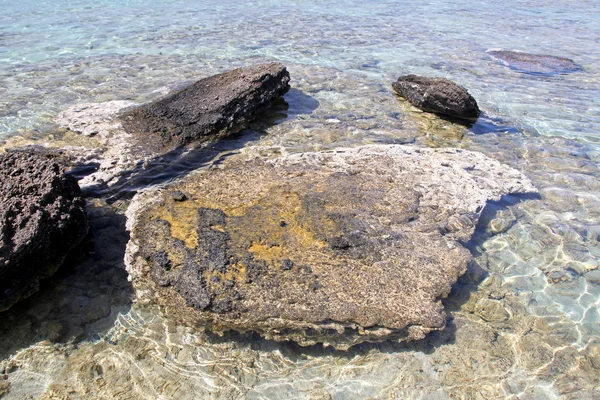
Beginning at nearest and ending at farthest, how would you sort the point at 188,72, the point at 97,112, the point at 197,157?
1. the point at 197,157
2. the point at 97,112
3. the point at 188,72

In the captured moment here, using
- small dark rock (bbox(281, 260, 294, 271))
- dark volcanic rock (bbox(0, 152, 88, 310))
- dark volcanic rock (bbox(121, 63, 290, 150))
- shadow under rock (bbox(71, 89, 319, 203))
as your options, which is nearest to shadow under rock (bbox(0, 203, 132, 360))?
dark volcanic rock (bbox(0, 152, 88, 310))

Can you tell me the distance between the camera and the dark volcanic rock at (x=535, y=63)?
10219 millimetres

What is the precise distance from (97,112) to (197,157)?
81.0 inches

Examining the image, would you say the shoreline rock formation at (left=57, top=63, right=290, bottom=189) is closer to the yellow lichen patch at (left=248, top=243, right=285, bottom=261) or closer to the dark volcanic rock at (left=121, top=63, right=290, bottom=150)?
the dark volcanic rock at (left=121, top=63, right=290, bottom=150)

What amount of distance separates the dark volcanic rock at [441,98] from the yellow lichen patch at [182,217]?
4994mm

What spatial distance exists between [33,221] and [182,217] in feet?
4.07

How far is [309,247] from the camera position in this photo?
391 centimetres

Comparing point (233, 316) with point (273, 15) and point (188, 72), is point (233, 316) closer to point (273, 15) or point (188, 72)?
point (188, 72)

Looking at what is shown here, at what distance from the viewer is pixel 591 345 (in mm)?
3605

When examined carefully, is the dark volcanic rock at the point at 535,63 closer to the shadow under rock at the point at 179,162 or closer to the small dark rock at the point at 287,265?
the shadow under rock at the point at 179,162

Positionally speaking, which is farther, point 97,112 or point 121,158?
point 97,112

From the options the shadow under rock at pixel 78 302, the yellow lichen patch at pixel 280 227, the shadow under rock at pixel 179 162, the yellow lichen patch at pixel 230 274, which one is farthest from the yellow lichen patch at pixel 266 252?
the shadow under rock at pixel 179 162

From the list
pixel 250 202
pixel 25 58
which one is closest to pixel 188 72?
pixel 25 58

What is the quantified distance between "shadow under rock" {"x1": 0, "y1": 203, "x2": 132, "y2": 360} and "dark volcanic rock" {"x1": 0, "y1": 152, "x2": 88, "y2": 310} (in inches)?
6.0
